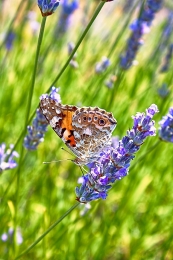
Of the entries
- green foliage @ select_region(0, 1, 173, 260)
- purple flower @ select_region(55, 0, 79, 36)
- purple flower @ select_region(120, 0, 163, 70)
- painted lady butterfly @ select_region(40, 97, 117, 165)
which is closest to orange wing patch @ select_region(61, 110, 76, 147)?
painted lady butterfly @ select_region(40, 97, 117, 165)

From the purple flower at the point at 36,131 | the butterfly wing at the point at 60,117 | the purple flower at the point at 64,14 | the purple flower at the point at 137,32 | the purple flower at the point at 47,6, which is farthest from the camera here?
the purple flower at the point at 64,14

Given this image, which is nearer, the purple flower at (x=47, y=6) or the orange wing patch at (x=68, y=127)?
the purple flower at (x=47, y=6)

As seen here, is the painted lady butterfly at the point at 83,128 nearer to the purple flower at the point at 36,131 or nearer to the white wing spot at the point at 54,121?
the white wing spot at the point at 54,121

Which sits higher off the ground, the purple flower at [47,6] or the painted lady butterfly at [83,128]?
the purple flower at [47,6]

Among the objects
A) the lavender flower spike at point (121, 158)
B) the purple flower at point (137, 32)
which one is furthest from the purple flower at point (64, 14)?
the lavender flower spike at point (121, 158)

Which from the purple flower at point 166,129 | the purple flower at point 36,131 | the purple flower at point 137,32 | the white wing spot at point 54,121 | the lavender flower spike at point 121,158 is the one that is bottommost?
the lavender flower spike at point 121,158

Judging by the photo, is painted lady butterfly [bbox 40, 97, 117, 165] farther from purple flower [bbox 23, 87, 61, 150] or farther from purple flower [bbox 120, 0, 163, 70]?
purple flower [bbox 120, 0, 163, 70]

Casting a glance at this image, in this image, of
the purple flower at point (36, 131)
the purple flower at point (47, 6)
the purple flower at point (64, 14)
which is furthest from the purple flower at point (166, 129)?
the purple flower at point (64, 14)

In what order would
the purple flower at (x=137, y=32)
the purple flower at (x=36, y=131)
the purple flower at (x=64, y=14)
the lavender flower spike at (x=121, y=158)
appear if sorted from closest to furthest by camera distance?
1. the lavender flower spike at (x=121, y=158)
2. the purple flower at (x=36, y=131)
3. the purple flower at (x=137, y=32)
4. the purple flower at (x=64, y=14)
